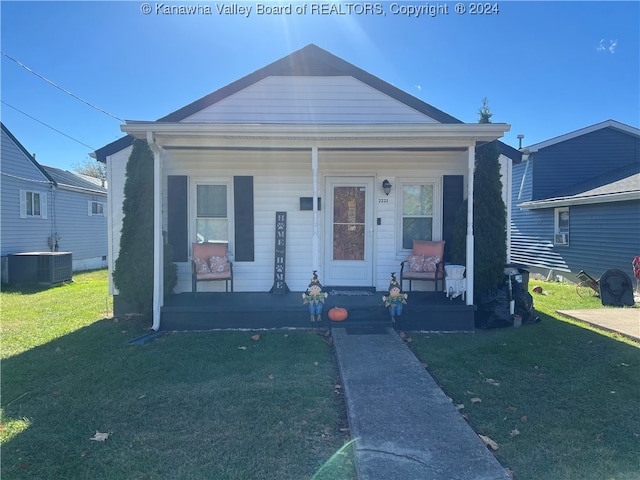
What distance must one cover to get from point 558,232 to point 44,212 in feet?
54.0

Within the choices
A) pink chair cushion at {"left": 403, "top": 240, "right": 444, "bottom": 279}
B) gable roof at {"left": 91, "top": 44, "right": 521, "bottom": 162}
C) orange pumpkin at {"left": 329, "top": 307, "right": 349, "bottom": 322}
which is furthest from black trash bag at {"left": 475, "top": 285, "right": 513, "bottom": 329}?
gable roof at {"left": 91, "top": 44, "right": 521, "bottom": 162}

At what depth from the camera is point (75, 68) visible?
30.8ft

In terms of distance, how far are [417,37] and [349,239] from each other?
4.18 metres

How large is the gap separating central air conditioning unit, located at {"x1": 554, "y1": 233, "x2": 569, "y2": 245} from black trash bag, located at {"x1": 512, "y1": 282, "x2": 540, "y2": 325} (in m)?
6.66

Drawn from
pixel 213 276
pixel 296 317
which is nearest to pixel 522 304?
pixel 296 317

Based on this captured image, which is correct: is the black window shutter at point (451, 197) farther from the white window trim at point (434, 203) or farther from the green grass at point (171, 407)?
the green grass at point (171, 407)

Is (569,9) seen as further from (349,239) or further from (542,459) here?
(542,459)

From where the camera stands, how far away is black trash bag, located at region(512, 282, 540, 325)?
18.7 ft

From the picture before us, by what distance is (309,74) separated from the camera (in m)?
6.83

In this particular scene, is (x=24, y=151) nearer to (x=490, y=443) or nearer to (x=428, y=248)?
(x=428, y=248)

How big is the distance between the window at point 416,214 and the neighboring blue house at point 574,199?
5.69 meters

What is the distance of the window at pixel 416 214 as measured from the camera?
21.7 ft

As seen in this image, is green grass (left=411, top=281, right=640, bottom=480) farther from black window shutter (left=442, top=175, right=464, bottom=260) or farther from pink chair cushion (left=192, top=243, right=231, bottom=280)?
pink chair cushion (left=192, top=243, right=231, bottom=280)

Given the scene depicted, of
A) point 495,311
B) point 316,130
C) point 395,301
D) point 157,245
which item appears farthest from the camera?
point 495,311
